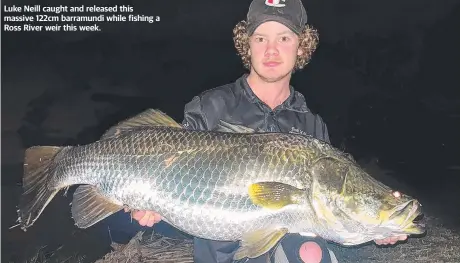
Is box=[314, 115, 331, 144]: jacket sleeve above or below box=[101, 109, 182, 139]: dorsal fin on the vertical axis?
below

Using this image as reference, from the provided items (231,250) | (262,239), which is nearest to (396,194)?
(262,239)

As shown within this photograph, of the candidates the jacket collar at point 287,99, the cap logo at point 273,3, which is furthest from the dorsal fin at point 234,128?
the cap logo at point 273,3

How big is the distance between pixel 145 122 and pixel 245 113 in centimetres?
86

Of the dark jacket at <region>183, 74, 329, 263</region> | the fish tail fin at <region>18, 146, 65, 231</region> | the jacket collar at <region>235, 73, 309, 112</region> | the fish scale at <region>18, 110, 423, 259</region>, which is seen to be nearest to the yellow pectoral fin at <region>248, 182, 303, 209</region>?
the fish scale at <region>18, 110, 423, 259</region>

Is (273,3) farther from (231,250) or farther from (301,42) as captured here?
(231,250)

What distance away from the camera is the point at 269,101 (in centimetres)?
370

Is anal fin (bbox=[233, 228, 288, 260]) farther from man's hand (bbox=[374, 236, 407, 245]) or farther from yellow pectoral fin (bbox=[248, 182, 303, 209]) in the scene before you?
man's hand (bbox=[374, 236, 407, 245])

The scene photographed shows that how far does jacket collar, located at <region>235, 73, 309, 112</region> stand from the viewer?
142 inches

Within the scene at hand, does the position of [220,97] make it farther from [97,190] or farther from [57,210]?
[57,210]

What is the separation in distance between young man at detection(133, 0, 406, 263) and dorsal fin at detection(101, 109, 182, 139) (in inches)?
15.1

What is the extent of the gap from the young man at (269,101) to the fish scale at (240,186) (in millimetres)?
527

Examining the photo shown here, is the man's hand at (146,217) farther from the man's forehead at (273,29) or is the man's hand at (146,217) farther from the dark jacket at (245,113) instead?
the man's forehead at (273,29)

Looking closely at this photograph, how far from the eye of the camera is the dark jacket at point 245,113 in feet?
11.5

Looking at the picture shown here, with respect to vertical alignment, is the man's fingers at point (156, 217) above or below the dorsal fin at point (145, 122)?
below
